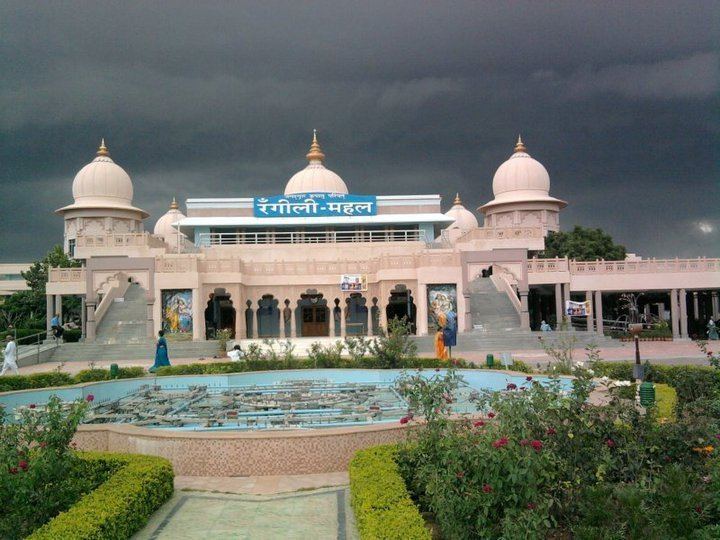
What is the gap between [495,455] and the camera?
5621 mm

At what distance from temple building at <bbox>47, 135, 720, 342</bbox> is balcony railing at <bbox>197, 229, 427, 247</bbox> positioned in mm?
83

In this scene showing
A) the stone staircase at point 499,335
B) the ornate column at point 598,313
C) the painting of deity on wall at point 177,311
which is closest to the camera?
the stone staircase at point 499,335

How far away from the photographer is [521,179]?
54.1 meters

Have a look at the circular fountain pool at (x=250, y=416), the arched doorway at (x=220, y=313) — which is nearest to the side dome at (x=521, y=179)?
the arched doorway at (x=220, y=313)

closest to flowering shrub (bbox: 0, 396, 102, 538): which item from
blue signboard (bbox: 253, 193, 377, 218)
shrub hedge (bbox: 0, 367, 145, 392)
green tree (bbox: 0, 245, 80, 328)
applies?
shrub hedge (bbox: 0, 367, 145, 392)

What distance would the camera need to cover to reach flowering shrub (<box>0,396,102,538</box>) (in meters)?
6.46

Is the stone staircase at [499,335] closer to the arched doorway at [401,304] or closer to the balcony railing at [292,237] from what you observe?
the arched doorway at [401,304]

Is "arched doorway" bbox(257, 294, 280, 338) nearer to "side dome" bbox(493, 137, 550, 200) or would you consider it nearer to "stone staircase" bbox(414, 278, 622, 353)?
"stone staircase" bbox(414, 278, 622, 353)

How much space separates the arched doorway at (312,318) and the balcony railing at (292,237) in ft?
18.4

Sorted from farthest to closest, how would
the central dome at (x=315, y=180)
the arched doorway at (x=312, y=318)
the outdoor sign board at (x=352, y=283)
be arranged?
the central dome at (x=315, y=180)
the arched doorway at (x=312, y=318)
the outdoor sign board at (x=352, y=283)

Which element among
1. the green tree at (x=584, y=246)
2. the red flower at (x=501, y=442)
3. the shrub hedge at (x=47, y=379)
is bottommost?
the shrub hedge at (x=47, y=379)

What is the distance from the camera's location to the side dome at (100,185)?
5197 centimetres

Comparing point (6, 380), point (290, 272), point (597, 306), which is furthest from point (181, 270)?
point (597, 306)

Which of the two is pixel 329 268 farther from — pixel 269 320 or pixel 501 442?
pixel 501 442
